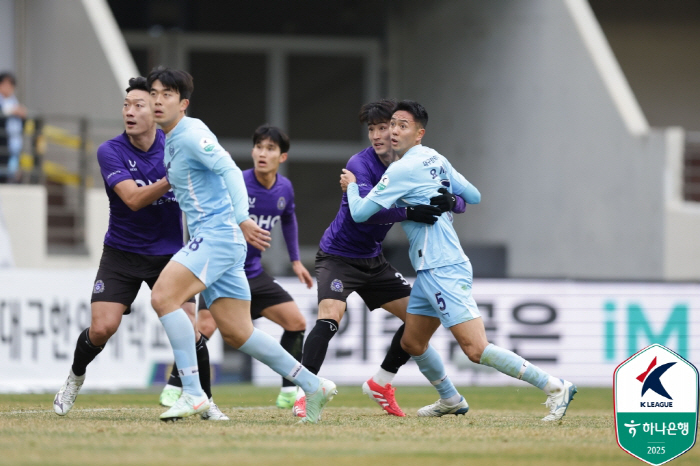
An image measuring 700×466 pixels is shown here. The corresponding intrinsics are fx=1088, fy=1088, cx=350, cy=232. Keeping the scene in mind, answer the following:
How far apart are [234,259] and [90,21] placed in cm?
1180

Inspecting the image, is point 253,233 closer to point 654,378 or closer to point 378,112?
point 378,112

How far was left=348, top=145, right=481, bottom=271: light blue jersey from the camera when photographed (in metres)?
7.18

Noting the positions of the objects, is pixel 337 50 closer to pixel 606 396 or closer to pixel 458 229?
pixel 458 229

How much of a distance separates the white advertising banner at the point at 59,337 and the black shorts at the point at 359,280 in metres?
5.46

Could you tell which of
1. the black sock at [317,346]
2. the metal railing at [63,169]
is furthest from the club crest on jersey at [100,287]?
the metal railing at [63,169]

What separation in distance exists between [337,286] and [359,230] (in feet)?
1.49

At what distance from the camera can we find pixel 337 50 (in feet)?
78.9

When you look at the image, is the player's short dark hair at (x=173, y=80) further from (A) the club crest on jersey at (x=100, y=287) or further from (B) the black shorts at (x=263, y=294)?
(B) the black shorts at (x=263, y=294)

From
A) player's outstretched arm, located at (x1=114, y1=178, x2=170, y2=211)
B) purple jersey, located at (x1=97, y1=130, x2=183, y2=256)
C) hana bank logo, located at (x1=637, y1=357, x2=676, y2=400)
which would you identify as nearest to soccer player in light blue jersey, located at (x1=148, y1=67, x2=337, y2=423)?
player's outstretched arm, located at (x1=114, y1=178, x2=170, y2=211)

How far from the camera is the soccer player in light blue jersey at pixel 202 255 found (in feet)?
21.9

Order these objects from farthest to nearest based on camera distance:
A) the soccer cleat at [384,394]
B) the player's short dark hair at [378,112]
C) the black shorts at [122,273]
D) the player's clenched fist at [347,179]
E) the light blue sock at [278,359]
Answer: the soccer cleat at [384,394], the player's short dark hair at [378,112], the black shorts at [122,273], the player's clenched fist at [347,179], the light blue sock at [278,359]

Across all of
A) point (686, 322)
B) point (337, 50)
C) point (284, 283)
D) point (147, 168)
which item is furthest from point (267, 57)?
point (147, 168)

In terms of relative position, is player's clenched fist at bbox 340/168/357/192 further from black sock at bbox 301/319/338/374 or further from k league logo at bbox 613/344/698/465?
k league logo at bbox 613/344/698/465

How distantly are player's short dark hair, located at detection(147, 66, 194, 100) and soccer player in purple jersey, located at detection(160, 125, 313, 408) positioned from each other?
212 cm
